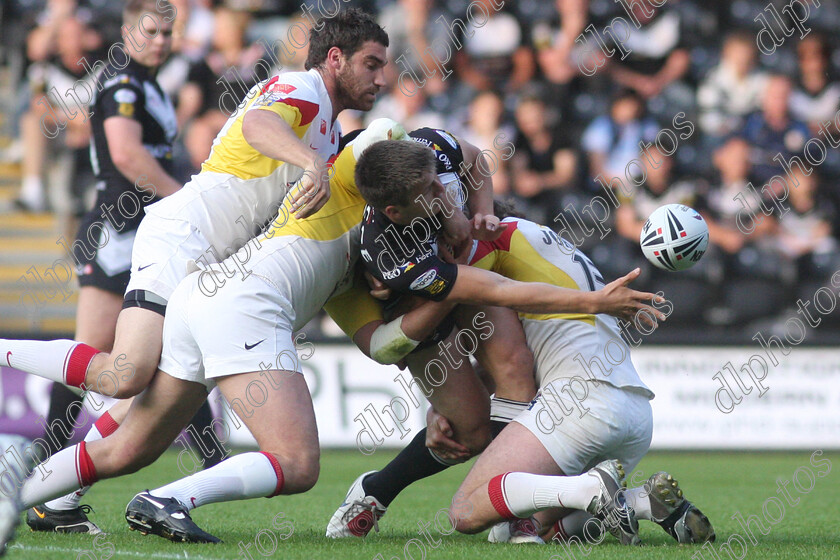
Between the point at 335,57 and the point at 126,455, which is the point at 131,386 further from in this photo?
the point at 335,57

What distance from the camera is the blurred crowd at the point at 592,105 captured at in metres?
11.1

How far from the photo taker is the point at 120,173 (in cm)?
619

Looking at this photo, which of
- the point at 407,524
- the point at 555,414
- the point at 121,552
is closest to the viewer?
the point at 121,552

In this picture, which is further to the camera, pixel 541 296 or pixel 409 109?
pixel 409 109

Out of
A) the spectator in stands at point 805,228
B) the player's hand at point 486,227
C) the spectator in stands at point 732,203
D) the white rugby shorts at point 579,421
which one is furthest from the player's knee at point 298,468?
the spectator in stands at point 805,228

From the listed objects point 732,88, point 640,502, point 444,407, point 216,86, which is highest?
point 216,86

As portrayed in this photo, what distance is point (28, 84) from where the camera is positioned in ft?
39.4

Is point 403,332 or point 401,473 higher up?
point 403,332

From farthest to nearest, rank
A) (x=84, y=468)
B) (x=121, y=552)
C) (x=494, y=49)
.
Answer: (x=494, y=49), (x=84, y=468), (x=121, y=552)

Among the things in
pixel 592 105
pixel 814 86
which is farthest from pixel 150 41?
pixel 814 86

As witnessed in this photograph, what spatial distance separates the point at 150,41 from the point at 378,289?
2463 millimetres

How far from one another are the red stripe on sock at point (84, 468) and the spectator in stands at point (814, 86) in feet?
32.1

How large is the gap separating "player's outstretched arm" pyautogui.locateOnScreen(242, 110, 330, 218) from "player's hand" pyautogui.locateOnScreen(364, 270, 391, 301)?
49 centimetres

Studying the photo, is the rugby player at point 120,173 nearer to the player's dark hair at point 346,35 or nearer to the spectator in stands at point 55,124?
the player's dark hair at point 346,35
